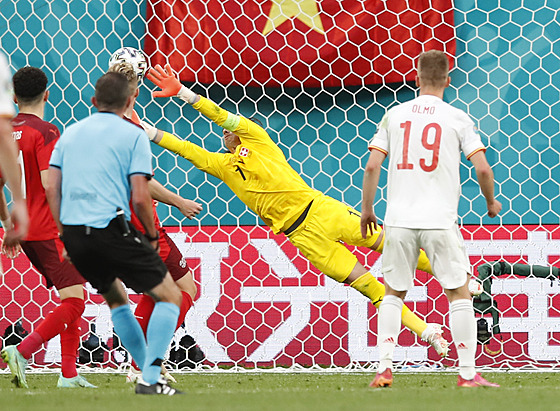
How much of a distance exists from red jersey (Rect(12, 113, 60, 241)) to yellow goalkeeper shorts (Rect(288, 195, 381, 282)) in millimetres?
1507

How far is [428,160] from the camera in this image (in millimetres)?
4078

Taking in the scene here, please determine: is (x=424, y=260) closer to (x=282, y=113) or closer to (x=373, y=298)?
(x=373, y=298)

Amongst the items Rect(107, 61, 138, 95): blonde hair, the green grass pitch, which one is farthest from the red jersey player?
Rect(107, 61, 138, 95): blonde hair

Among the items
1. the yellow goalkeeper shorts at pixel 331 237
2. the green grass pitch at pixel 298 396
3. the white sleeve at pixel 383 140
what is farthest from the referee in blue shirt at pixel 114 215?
the yellow goalkeeper shorts at pixel 331 237

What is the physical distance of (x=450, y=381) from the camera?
16.1 ft

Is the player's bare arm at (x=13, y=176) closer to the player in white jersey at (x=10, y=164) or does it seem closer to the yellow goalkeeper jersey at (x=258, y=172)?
the player in white jersey at (x=10, y=164)

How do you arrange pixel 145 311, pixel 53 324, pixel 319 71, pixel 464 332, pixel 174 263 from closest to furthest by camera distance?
pixel 464 332
pixel 53 324
pixel 145 311
pixel 174 263
pixel 319 71

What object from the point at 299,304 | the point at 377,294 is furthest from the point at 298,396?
the point at 299,304

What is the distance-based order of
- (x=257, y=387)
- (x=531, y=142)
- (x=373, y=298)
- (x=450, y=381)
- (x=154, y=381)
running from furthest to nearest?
(x=531, y=142) → (x=373, y=298) → (x=450, y=381) → (x=257, y=387) → (x=154, y=381)

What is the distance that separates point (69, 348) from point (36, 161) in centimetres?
97

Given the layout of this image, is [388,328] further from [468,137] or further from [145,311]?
[145,311]

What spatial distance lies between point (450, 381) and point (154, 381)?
1.91 m

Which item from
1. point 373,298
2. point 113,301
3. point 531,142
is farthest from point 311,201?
point 531,142

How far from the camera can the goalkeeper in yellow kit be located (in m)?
5.43
